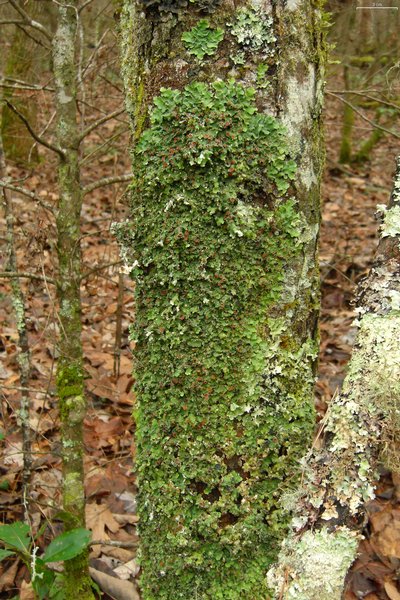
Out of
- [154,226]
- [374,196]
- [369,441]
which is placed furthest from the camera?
[374,196]

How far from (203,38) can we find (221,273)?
0.52 meters

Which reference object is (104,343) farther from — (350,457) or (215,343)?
(350,457)

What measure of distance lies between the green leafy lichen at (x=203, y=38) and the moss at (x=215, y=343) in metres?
0.08

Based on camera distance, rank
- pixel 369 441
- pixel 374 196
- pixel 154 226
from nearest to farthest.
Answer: pixel 369 441
pixel 154 226
pixel 374 196

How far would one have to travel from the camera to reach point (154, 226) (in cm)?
135

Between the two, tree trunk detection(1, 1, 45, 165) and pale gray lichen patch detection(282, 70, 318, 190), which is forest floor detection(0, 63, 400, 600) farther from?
tree trunk detection(1, 1, 45, 165)

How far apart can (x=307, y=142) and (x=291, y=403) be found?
2.07ft

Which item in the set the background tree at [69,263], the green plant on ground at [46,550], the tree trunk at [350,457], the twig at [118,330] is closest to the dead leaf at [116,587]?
the background tree at [69,263]

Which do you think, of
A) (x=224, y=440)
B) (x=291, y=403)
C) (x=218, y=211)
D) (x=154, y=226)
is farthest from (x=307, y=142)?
(x=224, y=440)

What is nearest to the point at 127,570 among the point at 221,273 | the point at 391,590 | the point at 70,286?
the point at 391,590

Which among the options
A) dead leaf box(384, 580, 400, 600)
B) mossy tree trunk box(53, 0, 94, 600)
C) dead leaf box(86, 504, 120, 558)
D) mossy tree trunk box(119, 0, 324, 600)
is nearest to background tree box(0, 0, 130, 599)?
mossy tree trunk box(53, 0, 94, 600)

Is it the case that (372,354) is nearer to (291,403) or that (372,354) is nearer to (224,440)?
(291,403)

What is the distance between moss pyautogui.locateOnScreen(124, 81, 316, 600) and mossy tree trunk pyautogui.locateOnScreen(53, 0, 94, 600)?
3.23 ft

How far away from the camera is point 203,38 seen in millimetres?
1239
